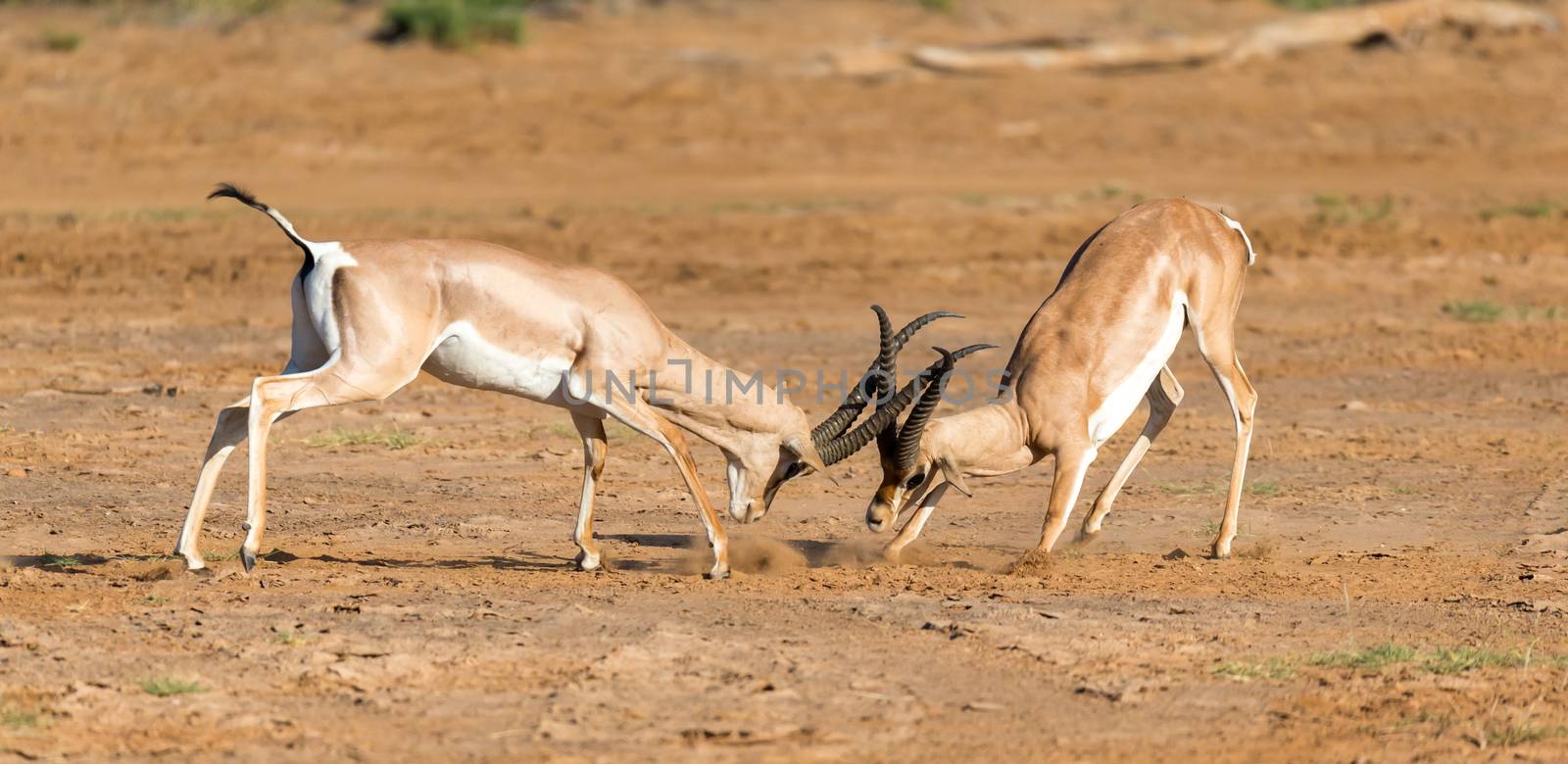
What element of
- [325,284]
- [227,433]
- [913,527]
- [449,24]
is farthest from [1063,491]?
[449,24]

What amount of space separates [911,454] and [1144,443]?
2.08m

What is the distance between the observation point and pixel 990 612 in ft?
27.0

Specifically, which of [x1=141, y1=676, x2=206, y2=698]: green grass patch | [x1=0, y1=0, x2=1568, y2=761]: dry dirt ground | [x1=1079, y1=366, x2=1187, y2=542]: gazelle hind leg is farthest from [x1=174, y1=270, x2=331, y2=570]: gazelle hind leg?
[x1=1079, y1=366, x2=1187, y2=542]: gazelle hind leg

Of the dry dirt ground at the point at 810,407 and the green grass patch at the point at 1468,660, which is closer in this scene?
the dry dirt ground at the point at 810,407

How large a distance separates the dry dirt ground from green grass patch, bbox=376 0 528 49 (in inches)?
16.0

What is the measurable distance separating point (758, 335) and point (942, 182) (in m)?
8.79

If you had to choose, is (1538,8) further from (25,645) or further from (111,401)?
(25,645)

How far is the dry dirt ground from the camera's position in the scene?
6934 millimetres

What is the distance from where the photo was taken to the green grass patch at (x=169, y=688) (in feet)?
22.2

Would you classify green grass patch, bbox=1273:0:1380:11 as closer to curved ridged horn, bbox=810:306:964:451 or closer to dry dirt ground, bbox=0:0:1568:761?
dry dirt ground, bbox=0:0:1568:761

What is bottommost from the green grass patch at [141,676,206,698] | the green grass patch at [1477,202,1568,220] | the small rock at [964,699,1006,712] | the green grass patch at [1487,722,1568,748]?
the green grass patch at [1477,202,1568,220]

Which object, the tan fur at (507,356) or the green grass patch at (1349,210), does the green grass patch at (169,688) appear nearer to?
the tan fur at (507,356)

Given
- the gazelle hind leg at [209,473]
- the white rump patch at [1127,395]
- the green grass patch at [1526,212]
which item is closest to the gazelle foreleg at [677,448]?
the gazelle hind leg at [209,473]

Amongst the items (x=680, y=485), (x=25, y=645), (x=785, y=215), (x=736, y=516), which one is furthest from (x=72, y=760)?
(x=785, y=215)
